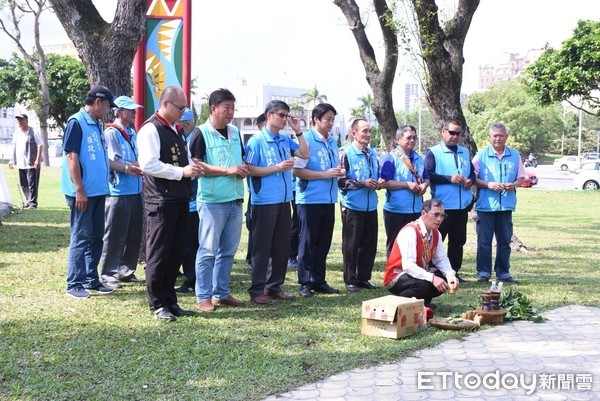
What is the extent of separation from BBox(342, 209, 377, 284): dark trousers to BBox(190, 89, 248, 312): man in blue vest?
5.41ft

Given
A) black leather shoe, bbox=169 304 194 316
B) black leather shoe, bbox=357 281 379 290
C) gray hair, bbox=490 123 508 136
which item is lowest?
black leather shoe, bbox=357 281 379 290

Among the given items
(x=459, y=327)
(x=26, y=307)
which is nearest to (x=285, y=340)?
(x=459, y=327)

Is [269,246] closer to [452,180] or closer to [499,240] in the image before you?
[452,180]

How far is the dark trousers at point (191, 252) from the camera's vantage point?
24.6ft

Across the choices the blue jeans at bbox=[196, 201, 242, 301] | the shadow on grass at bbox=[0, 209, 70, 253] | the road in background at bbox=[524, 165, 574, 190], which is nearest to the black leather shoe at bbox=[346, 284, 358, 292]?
the blue jeans at bbox=[196, 201, 242, 301]

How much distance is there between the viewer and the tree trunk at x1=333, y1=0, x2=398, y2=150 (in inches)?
498

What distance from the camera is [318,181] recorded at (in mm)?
7430

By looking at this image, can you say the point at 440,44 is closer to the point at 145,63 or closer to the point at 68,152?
the point at 145,63

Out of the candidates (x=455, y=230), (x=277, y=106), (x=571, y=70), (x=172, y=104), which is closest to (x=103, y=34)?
(x=277, y=106)

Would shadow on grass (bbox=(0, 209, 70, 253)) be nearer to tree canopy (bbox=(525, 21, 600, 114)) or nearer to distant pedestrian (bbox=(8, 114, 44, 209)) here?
distant pedestrian (bbox=(8, 114, 44, 209))

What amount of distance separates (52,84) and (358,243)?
136ft

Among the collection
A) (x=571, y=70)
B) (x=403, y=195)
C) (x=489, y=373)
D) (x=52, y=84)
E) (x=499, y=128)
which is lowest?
(x=489, y=373)

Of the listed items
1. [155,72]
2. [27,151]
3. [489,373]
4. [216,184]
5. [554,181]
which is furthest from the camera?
[554,181]

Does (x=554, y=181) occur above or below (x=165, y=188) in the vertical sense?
below
